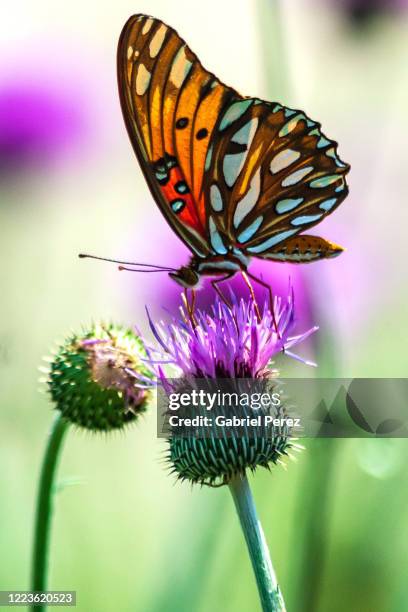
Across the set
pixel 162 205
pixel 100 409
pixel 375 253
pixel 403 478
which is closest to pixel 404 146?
pixel 375 253

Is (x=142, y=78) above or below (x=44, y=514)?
above

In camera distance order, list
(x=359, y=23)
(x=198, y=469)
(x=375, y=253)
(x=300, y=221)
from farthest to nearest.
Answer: (x=375, y=253), (x=359, y=23), (x=300, y=221), (x=198, y=469)

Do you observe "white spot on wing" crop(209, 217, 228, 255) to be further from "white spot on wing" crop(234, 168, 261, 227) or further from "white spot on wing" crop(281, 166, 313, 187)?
"white spot on wing" crop(281, 166, 313, 187)

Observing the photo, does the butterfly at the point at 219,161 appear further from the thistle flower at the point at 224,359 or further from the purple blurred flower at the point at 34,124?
the purple blurred flower at the point at 34,124

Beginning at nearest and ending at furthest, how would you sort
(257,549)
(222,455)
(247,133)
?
(257,549), (222,455), (247,133)

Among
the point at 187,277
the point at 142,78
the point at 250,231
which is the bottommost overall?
the point at 187,277

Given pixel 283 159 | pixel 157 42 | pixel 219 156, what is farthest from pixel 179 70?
→ pixel 283 159

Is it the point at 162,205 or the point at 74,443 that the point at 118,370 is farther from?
the point at 74,443

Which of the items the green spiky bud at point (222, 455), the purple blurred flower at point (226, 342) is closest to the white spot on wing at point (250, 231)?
the purple blurred flower at point (226, 342)

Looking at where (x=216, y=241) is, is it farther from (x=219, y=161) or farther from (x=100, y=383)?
(x=100, y=383)
